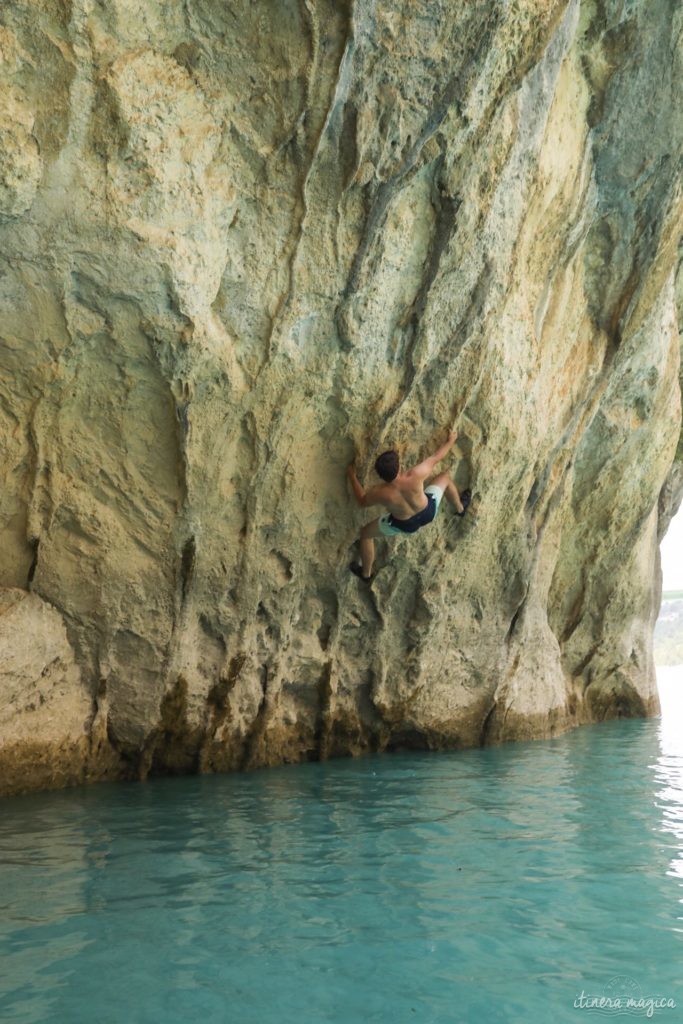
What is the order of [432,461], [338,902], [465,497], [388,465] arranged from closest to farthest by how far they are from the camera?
[338,902] < [388,465] < [432,461] < [465,497]

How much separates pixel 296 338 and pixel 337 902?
4.67 metres

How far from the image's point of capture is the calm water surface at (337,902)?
3828 mm

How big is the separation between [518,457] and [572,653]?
5152 millimetres

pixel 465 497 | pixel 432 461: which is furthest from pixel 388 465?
pixel 465 497

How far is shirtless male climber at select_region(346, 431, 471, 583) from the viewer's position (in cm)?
891

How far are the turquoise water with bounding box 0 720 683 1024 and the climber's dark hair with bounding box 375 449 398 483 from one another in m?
2.75

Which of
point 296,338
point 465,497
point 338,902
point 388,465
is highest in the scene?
point 296,338

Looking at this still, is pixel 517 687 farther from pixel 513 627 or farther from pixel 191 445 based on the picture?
pixel 191 445

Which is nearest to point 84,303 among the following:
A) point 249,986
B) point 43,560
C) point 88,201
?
point 88,201

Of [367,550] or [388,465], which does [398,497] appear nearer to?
[388,465]

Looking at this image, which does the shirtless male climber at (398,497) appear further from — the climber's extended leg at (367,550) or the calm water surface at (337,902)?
the calm water surface at (337,902)

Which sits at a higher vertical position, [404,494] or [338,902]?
[404,494]

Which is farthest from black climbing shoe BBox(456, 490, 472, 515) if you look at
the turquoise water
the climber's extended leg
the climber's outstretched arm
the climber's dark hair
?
the turquoise water

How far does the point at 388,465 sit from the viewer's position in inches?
350
